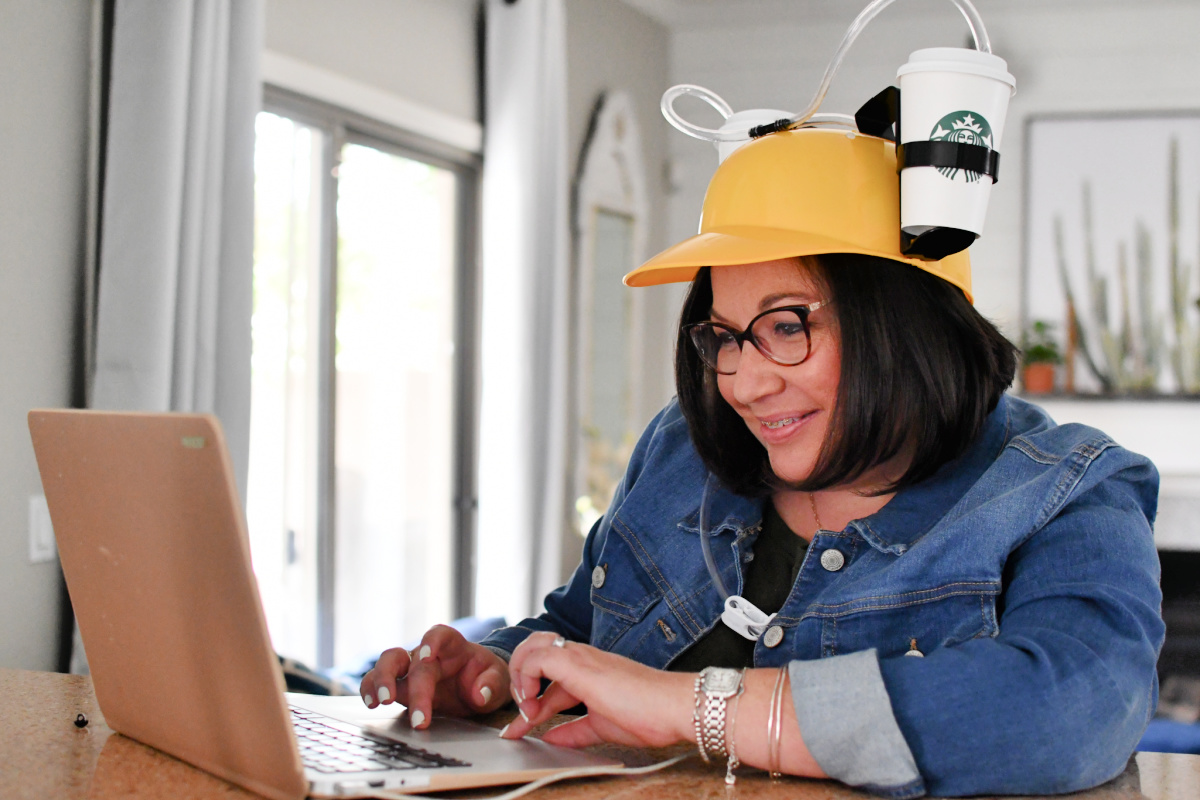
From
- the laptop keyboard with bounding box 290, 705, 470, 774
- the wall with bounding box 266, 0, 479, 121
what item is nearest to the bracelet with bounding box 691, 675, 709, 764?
the laptop keyboard with bounding box 290, 705, 470, 774

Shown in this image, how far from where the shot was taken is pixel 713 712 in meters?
0.89

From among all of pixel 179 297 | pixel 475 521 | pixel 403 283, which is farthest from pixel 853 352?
pixel 475 521

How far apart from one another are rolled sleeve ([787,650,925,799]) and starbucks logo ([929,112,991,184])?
1.53 feet

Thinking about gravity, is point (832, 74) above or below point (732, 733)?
above

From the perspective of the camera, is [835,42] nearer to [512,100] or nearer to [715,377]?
[512,100]

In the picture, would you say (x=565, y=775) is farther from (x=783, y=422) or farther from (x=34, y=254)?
(x=34, y=254)

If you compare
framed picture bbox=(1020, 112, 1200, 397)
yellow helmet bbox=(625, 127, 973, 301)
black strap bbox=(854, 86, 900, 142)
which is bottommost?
yellow helmet bbox=(625, 127, 973, 301)

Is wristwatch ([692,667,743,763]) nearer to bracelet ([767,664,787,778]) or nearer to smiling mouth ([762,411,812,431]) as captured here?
bracelet ([767,664,787,778])

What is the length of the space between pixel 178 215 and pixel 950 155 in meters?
1.49

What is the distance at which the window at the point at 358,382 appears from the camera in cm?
294

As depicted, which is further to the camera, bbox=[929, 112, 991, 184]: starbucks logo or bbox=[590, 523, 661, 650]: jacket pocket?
bbox=[590, 523, 661, 650]: jacket pocket

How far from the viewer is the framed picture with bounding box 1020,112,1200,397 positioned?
4.79m

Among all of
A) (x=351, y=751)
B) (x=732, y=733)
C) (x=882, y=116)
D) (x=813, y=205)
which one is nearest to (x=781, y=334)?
(x=813, y=205)

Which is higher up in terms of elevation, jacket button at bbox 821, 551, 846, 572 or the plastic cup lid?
the plastic cup lid
